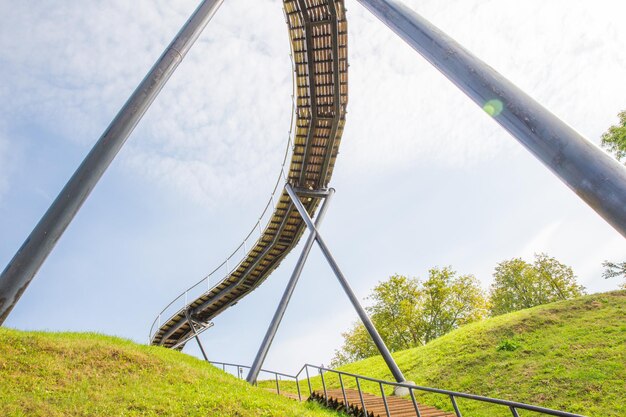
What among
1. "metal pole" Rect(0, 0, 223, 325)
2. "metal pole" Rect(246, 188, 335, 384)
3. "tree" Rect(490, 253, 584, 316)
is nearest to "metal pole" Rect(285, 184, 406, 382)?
"metal pole" Rect(246, 188, 335, 384)

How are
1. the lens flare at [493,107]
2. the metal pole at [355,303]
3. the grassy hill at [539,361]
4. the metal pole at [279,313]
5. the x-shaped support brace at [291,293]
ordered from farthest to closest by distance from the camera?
1. the metal pole at [279,313]
2. the x-shaped support brace at [291,293]
3. the metal pole at [355,303]
4. the grassy hill at [539,361]
5. the lens flare at [493,107]

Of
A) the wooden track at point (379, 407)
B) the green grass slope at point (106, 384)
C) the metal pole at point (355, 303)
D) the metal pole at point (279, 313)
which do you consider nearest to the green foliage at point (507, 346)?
the metal pole at point (355, 303)

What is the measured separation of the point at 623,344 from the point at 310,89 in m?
14.2

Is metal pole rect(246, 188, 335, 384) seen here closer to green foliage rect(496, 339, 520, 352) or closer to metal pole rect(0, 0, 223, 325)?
metal pole rect(0, 0, 223, 325)

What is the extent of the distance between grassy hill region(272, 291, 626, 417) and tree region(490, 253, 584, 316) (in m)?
19.4

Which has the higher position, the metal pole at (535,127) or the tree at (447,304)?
the tree at (447,304)

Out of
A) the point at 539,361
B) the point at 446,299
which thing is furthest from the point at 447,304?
the point at 539,361

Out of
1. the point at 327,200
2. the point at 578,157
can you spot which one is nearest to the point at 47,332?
the point at 327,200

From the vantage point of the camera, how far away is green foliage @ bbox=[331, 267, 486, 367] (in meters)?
32.1

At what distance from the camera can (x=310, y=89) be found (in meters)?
11.3

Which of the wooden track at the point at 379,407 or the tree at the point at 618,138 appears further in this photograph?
the tree at the point at 618,138

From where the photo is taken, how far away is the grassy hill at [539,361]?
1063cm

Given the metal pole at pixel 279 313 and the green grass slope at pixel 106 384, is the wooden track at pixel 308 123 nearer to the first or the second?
the metal pole at pixel 279 313

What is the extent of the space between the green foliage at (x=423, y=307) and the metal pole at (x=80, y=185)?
31.9 metres
